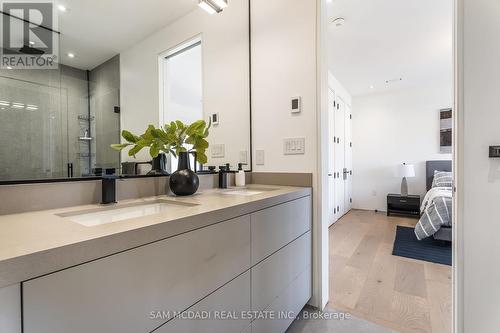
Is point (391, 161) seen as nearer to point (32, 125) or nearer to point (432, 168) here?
point (432, 168)

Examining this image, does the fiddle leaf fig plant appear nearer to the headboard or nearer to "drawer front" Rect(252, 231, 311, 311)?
"drawer front" Rect(252, 231, 311, 311)

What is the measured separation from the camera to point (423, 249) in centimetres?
280

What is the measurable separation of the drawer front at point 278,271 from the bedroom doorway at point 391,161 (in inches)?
22.7

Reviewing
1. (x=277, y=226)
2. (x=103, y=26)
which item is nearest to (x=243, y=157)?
(x=277, y=226)

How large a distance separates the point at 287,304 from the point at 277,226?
50 centimetres

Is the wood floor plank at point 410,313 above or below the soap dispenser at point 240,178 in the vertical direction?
below

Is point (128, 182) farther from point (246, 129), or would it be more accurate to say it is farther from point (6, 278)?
point (246, 129)

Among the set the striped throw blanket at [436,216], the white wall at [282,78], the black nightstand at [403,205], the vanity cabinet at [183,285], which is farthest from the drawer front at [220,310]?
the black nightstand at [403,205]

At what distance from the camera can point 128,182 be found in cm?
113

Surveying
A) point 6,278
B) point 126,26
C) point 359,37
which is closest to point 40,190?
point 6,278

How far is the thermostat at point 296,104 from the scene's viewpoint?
166cm

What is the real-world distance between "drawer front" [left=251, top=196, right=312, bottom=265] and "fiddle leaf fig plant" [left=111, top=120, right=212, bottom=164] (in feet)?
1.77

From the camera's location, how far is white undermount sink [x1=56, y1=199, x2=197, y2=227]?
2.76ft

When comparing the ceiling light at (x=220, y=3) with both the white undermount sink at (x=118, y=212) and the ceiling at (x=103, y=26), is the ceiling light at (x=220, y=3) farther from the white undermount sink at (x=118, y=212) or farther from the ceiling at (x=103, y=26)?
the white undermount sink at (x=118, y=212)
